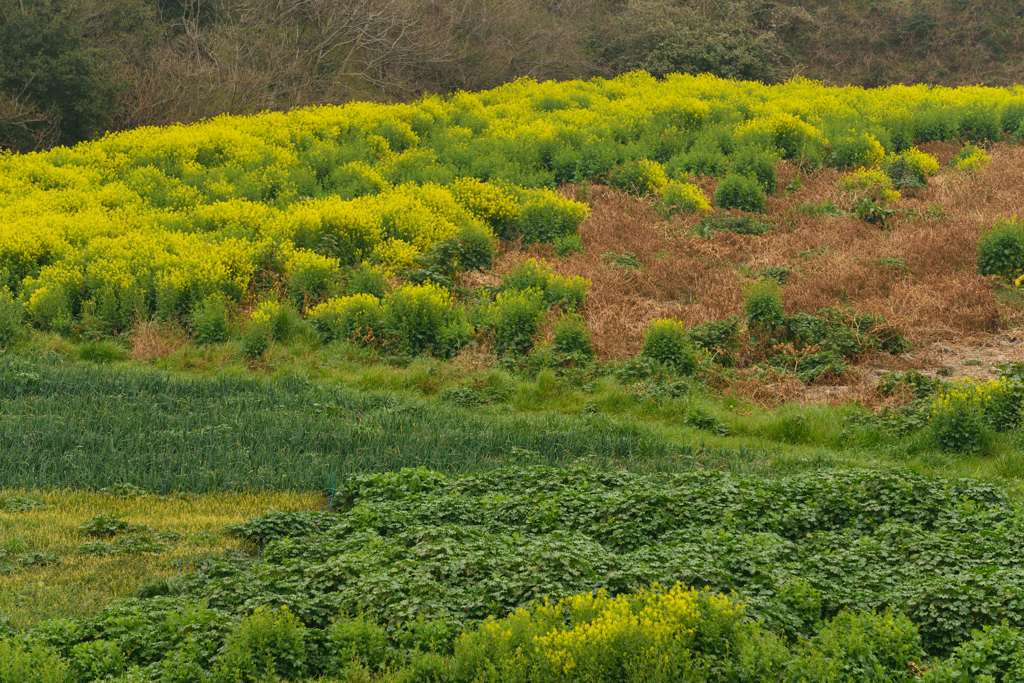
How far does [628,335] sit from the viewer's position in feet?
58.6

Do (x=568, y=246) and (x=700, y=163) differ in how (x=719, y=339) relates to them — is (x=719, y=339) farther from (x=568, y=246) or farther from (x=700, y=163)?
(x=700, y=163)

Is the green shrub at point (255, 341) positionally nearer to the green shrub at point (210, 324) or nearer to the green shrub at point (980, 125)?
the green shrub at point (210, 324)

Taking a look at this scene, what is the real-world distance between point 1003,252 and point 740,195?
602 cm

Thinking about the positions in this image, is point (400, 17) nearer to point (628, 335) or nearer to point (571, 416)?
point (628, 335)

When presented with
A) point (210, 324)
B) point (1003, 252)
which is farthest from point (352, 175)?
point (1003, 252)

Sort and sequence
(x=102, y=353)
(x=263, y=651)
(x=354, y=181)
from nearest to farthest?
(x=263, y=651)
(x=102, y=353)
(x=354, y=181)

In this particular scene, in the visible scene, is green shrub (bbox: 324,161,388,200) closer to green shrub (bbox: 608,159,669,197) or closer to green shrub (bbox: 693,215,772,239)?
green shrub (bbox: 608,159,669,197)

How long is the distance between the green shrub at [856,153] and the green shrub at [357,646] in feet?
70.7

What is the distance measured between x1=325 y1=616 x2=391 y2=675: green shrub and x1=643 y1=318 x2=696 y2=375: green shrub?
8.87m

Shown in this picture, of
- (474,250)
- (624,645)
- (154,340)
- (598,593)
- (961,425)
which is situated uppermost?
(624,645)

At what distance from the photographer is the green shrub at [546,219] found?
22359 mm

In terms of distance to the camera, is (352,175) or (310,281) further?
(352,175)

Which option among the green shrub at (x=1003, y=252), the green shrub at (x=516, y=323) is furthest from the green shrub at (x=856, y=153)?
the green shrub at (x=516, y=323)

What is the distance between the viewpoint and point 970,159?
27.0 meters
